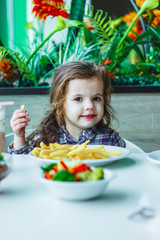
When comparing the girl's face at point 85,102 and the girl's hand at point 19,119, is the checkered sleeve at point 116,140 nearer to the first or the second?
the girl's face at point 85,102

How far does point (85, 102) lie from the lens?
1397mm

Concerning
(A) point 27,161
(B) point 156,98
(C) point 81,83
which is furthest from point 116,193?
(B) point 156,98

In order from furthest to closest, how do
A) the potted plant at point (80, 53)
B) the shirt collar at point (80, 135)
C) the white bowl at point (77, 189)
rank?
the potted plant at point (80, 53), the shirt collar at point (80, 135), the white bowl at point (77, 189)

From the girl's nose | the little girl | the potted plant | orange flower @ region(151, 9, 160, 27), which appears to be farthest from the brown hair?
orange flower @ region(151, 9, 160, 27)

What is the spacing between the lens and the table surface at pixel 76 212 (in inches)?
19.8

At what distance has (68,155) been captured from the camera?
93 centimetres

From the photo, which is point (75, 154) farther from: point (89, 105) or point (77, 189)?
point (89, 105)

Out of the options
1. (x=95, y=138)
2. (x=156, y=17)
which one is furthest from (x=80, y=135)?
(x=156, y=17)

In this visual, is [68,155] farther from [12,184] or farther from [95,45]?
[95,45]

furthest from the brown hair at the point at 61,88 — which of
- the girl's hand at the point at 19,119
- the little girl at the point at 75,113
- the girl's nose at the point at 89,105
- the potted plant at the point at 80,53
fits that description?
the potted plant at the point at 80,53

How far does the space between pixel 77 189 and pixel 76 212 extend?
0.04 metres

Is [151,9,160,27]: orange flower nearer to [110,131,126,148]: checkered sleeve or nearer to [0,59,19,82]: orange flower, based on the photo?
[0,59,19,82]: orange flower

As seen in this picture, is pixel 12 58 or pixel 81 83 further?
pixel 12 58

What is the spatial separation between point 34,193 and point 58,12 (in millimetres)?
1867
